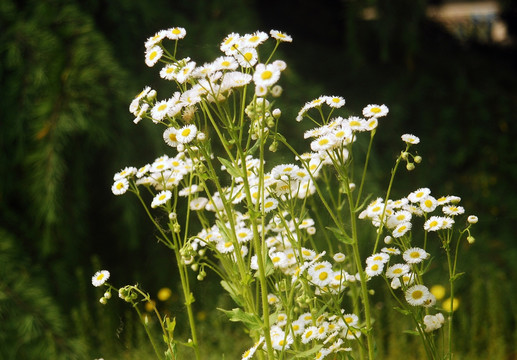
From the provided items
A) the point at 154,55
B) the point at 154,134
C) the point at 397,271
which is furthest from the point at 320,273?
the point at 154,134

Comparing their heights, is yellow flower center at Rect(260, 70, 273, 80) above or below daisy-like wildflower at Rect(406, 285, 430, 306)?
above

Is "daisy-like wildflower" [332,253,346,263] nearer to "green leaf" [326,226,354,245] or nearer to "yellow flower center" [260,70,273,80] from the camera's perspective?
"green leaf" [326,226,354,245]

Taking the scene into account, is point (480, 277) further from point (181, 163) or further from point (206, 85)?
point (206, 85)

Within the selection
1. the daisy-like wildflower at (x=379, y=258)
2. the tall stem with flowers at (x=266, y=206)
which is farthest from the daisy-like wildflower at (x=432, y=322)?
the daisy-like wildflower at (x=379, y=258)

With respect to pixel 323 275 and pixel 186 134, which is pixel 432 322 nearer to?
pixel 323 275

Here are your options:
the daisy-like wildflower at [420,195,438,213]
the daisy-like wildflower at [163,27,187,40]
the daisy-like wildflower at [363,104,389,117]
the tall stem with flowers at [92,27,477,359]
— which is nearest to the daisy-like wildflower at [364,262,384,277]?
the tall stem with flowers at [92,27,477,359]
